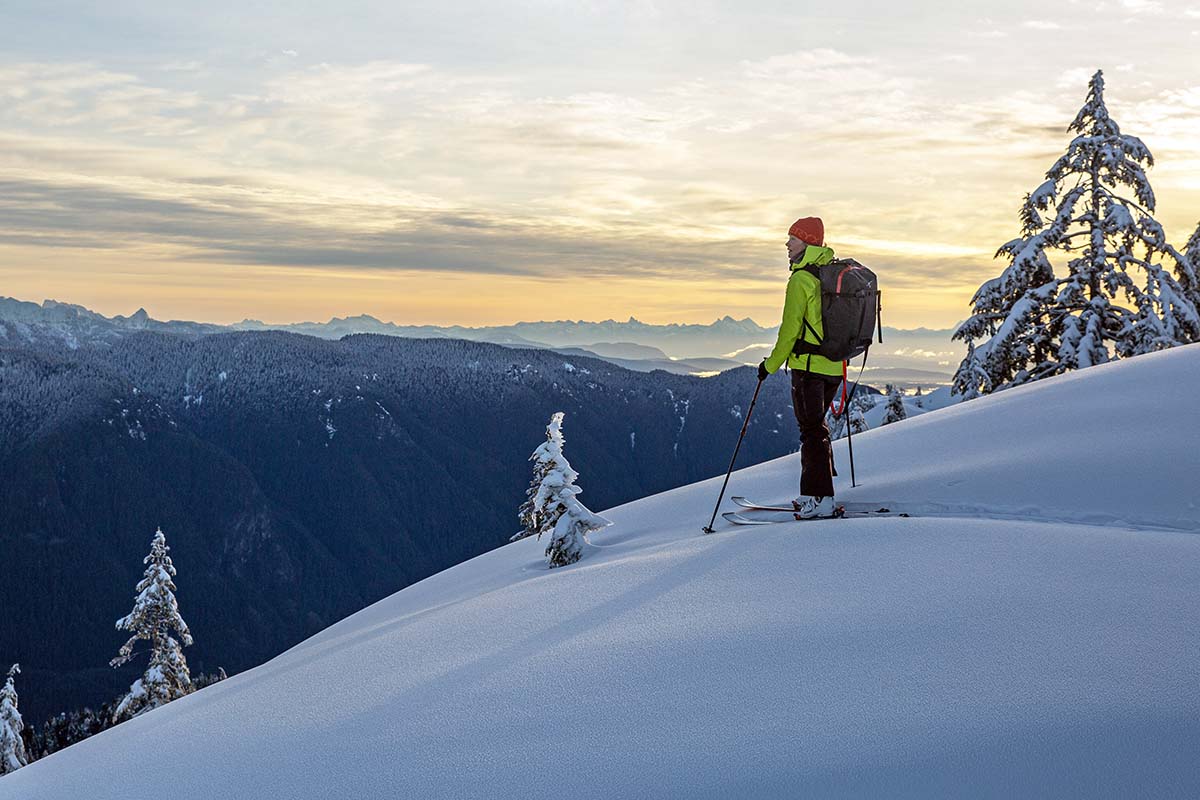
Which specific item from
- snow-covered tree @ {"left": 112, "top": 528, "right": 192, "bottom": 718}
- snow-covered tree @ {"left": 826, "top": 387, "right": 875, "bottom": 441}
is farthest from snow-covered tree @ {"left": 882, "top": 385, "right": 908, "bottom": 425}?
snow-covered tree @ {"left": 112, "top": 528, "right": 192, "bottom": 718}

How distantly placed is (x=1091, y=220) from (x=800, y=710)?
21720 millimetres

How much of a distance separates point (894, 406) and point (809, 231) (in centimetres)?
2741

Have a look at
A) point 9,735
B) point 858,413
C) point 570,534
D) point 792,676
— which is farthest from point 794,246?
point 9,735

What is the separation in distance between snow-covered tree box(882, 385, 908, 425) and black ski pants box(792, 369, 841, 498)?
26231mm

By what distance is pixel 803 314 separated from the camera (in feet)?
24.9

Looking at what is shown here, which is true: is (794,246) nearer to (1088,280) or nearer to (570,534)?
(570,534)

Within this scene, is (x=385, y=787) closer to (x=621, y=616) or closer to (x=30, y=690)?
(x=621, y=616)

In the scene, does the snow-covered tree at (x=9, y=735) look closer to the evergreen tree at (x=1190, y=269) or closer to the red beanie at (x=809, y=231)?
the red beanie at (x=809, y=231)

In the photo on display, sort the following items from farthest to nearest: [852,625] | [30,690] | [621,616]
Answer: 1. [30,690]
2. [621,616]
3. [852,625]

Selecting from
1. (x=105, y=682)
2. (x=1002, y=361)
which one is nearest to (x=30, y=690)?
(x=105, y=682)

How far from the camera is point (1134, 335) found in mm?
20406

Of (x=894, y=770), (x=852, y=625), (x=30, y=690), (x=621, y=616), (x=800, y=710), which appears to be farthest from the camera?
(x=30, y=690)

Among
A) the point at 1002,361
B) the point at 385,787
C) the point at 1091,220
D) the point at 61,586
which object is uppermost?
the point at 1091,220

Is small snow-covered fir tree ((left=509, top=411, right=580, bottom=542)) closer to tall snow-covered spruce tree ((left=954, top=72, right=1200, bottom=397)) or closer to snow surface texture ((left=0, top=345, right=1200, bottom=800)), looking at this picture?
snow surface texture ((left=0, top=345, right=1200, bottom=800))
